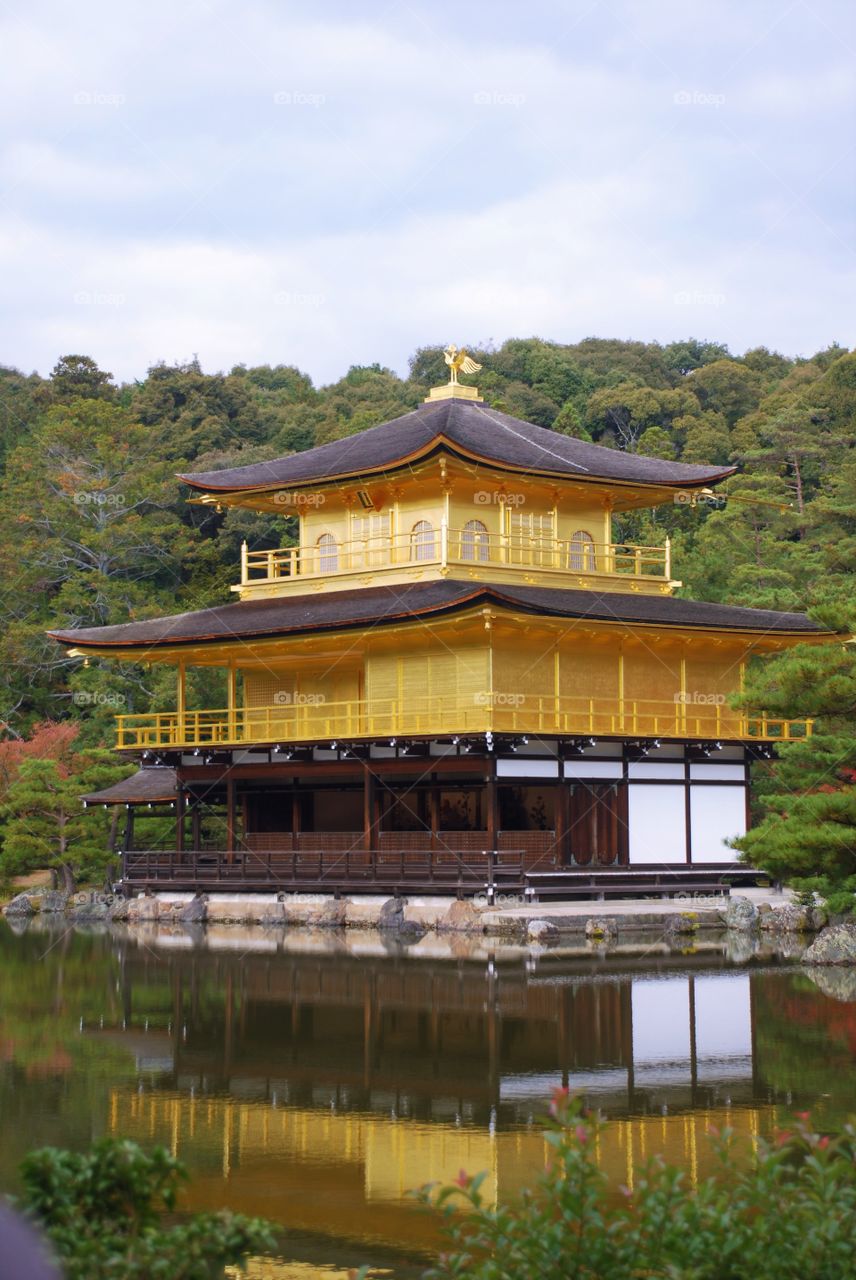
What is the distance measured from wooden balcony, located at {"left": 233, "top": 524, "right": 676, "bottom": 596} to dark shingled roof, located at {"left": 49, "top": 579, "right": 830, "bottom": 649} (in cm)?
51

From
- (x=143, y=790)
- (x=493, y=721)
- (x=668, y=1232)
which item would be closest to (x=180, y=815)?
(x=143, y=790)

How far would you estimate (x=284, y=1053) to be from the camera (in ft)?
53.4

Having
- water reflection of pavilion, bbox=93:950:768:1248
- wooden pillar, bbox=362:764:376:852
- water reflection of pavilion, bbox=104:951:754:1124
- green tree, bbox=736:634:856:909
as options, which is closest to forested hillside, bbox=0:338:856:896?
wooden pillar, bbox=362:764:376:852

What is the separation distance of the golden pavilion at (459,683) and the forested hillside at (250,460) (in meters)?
3.81

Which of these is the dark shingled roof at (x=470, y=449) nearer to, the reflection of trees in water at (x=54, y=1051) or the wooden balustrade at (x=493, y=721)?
the wooden balustrade at (x=493, y=721)

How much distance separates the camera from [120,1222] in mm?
6430

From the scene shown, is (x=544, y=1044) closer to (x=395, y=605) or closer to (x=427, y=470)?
(x=395, y=605)

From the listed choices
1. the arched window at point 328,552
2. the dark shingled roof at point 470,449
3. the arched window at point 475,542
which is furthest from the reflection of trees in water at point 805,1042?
the arched window at point 328,552

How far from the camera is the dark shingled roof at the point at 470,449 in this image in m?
36.8

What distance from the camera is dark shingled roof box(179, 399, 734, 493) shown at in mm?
36812

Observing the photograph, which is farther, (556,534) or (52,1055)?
(556,534)

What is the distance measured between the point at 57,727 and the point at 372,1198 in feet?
121

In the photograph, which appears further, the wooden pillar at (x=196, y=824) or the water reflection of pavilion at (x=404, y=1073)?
the wooden pillar at (x=196, y=824)

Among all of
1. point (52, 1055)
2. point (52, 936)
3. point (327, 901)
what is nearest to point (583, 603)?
point (327, 901)
